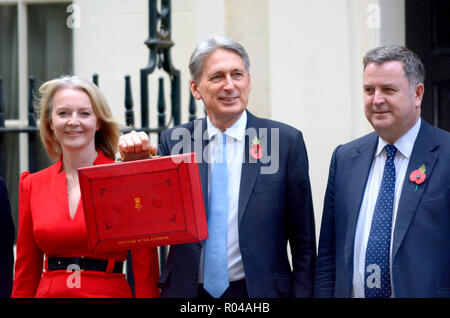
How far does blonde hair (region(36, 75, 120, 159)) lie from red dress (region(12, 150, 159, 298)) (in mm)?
78

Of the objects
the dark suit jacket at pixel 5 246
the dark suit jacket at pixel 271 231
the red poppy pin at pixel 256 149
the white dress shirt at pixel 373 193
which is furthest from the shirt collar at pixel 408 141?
the dark suit jacket at pixel 5 246

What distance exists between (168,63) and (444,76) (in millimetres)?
1896

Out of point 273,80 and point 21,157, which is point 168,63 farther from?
point 21,157

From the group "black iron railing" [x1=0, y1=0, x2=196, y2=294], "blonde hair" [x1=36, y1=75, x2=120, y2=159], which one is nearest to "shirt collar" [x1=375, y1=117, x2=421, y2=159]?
"blonde hair" [x1=36, y1=75, x2=120, y2=159]

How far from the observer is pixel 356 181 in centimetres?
364

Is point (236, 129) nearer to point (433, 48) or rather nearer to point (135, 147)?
point (135, 147)

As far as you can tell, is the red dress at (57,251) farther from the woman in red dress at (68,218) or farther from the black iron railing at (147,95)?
the black iron railing at (147,95)

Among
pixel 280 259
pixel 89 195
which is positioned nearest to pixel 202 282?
pixel 280 259

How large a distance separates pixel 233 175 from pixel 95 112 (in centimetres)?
74

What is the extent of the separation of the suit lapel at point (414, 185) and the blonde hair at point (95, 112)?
1410 millimetres

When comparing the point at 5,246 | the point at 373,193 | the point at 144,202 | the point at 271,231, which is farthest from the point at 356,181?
the point at 5,246

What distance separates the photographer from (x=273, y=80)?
5.84m

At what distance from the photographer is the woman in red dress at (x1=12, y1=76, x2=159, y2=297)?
383 cm

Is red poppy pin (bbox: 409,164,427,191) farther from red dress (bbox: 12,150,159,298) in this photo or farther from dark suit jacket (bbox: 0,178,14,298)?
dark suit jacket (bbox: 0,178,14,298)
